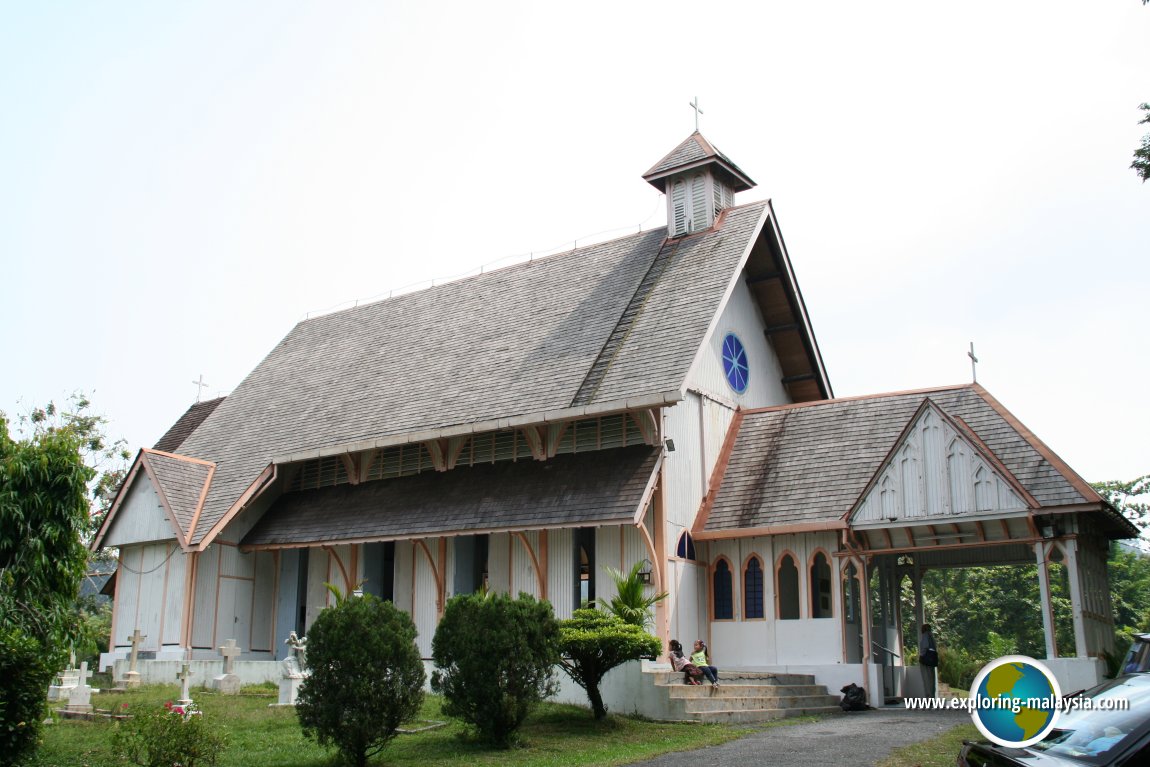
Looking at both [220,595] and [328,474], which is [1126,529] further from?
[220,595]

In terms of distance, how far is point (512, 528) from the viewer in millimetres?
21500

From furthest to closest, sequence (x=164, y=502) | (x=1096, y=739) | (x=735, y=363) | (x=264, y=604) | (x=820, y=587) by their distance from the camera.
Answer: (x=264, y=604) → (x=164, y=502) → (x=735, y=363) → (x=820, y=587) → (x=1096, y=739)

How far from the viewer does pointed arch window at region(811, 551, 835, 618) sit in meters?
21.2

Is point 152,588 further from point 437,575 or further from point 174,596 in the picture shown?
point 437,575

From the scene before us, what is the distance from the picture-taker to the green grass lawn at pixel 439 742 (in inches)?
543

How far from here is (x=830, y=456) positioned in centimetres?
2248

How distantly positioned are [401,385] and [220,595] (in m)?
6.92

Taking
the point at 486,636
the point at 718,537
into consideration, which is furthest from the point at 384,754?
the point at 718,537

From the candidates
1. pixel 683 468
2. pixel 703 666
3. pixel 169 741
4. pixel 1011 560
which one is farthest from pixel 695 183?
pixel 169 741

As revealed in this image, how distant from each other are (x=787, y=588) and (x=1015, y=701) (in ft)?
53.8

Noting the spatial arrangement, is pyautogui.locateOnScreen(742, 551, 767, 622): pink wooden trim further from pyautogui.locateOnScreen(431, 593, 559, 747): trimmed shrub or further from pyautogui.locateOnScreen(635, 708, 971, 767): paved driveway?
pyautogui.locateOnScreen(431, 593, 559, 747): trimmed shrub

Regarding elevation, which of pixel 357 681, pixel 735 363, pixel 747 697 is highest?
pixel 735 363

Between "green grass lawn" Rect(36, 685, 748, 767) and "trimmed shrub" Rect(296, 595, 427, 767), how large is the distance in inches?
24.3

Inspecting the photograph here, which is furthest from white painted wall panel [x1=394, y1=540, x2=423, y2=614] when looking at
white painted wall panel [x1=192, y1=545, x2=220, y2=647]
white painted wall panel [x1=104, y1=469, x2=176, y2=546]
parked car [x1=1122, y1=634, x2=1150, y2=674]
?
parked car [x1=1122, y1=634, x2=1150, y2=674]
